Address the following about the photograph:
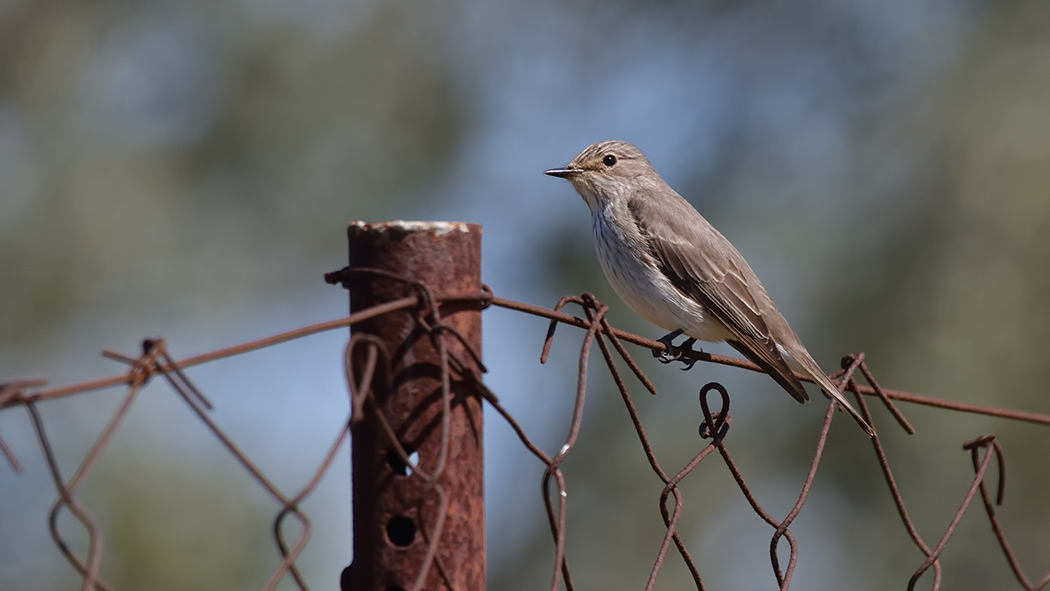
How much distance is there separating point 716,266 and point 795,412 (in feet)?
16.3

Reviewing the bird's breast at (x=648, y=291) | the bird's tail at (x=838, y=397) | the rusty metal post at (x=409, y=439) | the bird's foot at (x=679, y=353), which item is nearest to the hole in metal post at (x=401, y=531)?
the rusty metal post at (x=409, y=439)

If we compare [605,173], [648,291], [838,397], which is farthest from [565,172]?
[838,397]

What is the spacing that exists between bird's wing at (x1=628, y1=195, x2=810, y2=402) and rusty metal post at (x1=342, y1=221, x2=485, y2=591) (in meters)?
2.78

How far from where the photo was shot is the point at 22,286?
9.62 m

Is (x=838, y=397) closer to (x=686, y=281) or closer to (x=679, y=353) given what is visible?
(x=679, y=353)

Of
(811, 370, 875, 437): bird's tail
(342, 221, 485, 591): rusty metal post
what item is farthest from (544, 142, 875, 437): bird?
(342, 221, 485, 591): rusty metal post

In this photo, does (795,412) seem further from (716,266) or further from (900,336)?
(716,266)

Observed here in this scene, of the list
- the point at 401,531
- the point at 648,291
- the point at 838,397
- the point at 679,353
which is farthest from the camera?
the point at 648,291

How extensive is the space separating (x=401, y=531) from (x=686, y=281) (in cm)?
313

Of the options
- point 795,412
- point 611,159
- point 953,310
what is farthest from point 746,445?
point 611,159

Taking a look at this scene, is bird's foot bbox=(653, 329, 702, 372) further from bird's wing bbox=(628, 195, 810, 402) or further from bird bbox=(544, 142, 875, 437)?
bird's wing bbox=(628, 195, 810, 402)

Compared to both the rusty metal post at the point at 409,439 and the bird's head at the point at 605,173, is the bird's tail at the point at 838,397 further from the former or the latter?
the rusty metal post at the point at 409,439

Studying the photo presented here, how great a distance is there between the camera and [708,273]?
4875mm

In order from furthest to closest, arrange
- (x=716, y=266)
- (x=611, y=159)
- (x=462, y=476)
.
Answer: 1. (x=611, y=159)
2. (x=716, y=266)
3. (x=462, y=476)
